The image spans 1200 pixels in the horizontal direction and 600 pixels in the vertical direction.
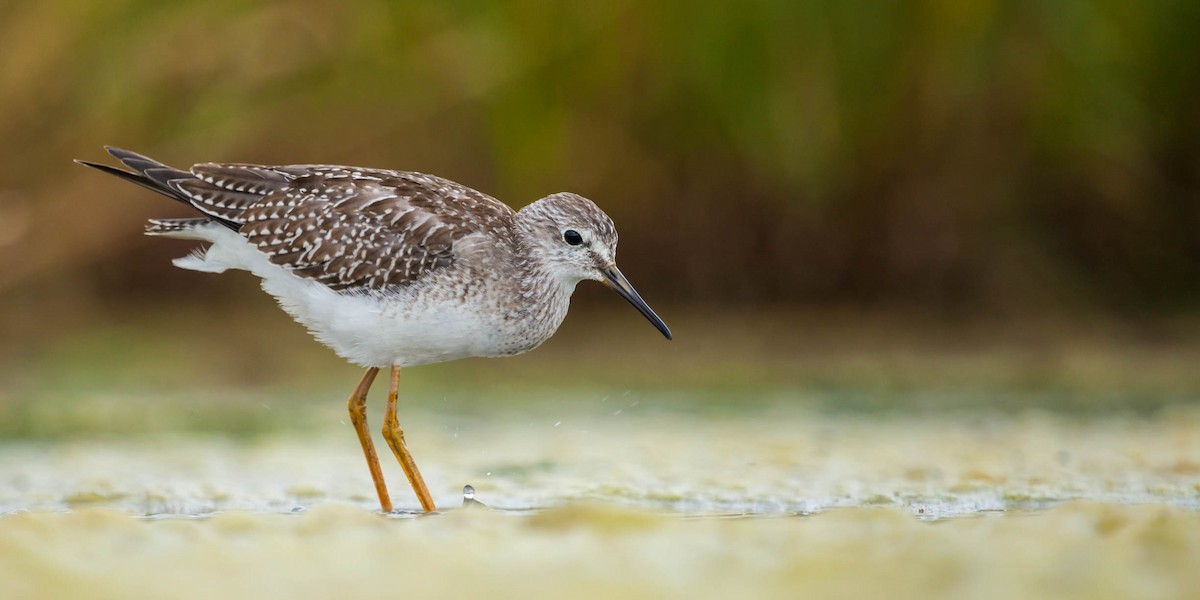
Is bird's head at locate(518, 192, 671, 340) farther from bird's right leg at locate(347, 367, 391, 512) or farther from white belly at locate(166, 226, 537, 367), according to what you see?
bird's right leg at locate(347, 367, 391, 512)

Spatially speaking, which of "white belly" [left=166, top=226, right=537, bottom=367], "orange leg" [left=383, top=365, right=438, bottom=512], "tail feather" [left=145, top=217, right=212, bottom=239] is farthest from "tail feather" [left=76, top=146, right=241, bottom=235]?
"orange leg" [left=383, top=365, right=438, bottom=512]

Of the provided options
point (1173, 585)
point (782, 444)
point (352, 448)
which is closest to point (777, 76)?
point (782, 444)

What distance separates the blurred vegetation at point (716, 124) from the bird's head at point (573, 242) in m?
2.73

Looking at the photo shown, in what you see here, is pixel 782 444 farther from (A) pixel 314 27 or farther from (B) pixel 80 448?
(A) pixel 314 27

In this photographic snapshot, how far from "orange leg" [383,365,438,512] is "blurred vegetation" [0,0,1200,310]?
2865 millimetres

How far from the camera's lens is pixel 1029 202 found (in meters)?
9.25

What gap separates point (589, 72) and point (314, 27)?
5.74 feet

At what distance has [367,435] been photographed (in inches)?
238

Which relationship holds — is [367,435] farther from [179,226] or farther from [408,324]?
[179,226]

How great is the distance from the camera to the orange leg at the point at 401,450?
5.55 m

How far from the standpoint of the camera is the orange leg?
5.55 metres

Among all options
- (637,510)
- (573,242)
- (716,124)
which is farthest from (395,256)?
(716,124)

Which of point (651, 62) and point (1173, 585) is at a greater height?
point (651, 62)

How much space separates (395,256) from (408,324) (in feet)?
1.09
